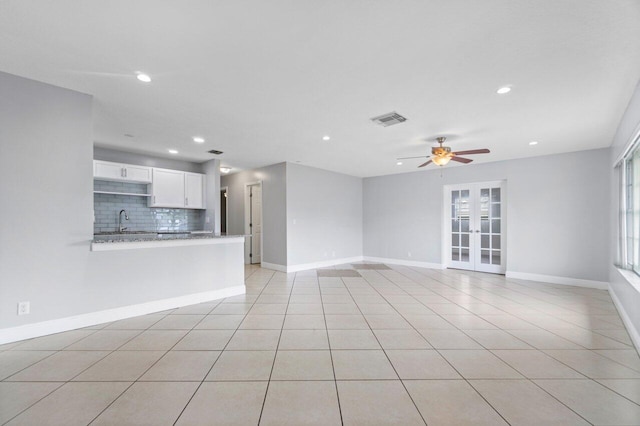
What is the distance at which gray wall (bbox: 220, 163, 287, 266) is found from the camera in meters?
6.43

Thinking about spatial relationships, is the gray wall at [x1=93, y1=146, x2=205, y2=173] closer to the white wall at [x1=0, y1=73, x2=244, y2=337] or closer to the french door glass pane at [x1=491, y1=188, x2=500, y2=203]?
the white wall at [x1=0, y1=73, x2=244, y2=337]

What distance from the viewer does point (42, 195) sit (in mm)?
2807

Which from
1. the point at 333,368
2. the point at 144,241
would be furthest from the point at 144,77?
the point at 333,368

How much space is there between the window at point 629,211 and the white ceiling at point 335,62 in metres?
0.60

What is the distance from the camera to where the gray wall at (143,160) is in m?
5.24

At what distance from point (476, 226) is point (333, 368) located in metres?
5.80

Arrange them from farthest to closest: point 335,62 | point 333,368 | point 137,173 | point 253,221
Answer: point 253,221
point 137,173
point 335,62
point 333,368

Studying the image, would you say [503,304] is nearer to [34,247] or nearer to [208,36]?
[208,36]

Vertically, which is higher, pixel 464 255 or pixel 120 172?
pixel 120 172

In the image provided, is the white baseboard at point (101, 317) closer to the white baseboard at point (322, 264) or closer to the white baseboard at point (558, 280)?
the white baseboard at point (322, 264)

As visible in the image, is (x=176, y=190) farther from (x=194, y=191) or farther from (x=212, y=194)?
(x=212, y=194)

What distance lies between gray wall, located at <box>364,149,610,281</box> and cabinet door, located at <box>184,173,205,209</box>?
5410mm

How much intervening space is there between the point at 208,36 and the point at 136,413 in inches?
106

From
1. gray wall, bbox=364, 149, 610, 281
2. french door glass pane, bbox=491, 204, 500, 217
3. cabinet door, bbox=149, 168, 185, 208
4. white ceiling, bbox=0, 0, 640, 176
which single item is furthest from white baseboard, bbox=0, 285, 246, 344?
french door glass pane, bbox=491, 204, 500, 217
